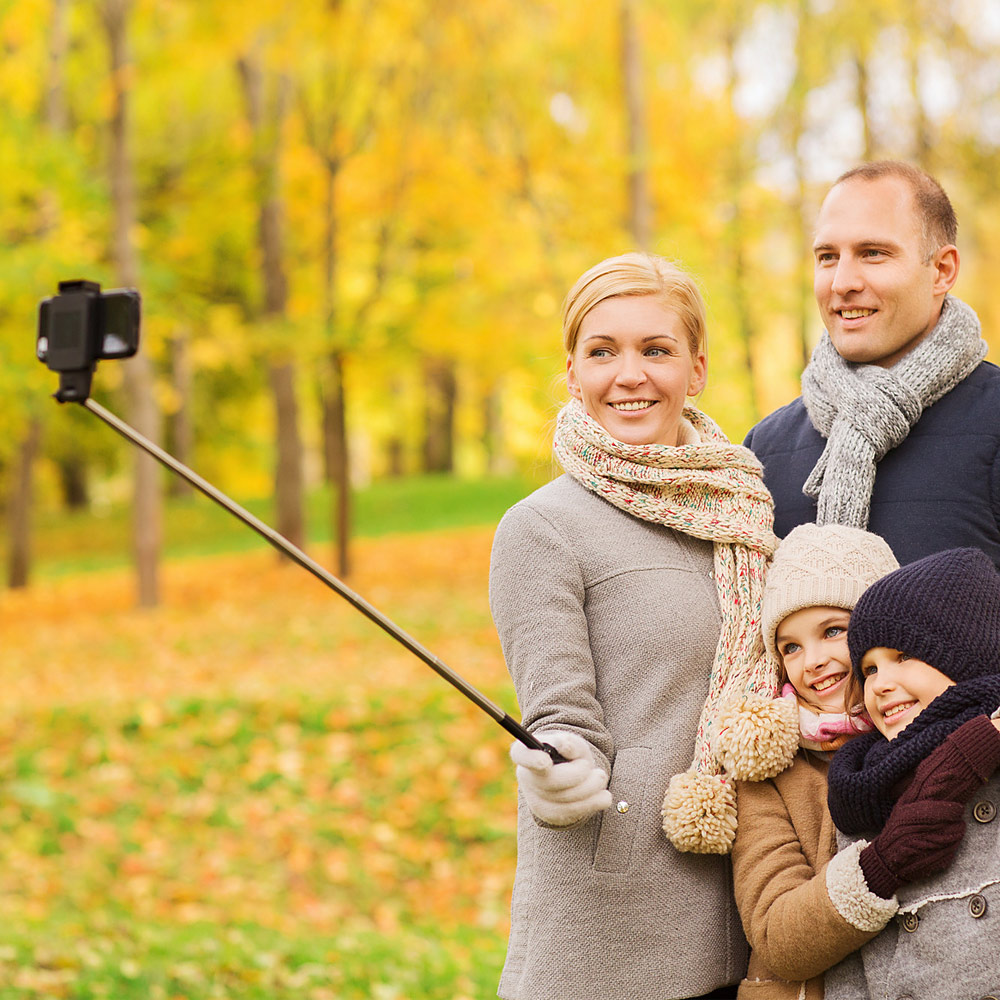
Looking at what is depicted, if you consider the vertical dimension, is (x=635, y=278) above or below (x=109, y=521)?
above

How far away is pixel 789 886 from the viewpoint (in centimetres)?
193

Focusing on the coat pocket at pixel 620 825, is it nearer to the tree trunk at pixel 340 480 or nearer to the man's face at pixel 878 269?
the man's face at pixel 878 269

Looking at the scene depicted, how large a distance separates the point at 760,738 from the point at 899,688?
240mm

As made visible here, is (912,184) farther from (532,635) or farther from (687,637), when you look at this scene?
(532,635)

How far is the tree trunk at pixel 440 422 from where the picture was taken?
24922mm

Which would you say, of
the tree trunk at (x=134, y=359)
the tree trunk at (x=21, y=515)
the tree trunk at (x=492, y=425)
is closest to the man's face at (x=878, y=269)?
the tree trunk at (x=134, y=359)

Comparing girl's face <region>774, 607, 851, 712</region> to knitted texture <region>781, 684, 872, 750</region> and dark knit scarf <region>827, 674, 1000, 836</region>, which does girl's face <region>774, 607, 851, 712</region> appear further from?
dark knit scarf <region>827, 674, 1000, 836</region>

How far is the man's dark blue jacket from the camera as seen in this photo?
88.1 inches

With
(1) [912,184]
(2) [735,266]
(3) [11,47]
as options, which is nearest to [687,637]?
(1) [912,184]

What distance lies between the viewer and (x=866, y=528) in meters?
2.29

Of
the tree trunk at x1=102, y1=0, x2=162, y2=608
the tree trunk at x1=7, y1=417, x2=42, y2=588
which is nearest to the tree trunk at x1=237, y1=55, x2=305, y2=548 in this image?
the tree trunk at x1=102, y1=0, x2=162, y2=608

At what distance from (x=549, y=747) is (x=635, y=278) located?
0.89 metres

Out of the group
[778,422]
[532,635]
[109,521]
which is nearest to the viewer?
[532,635]

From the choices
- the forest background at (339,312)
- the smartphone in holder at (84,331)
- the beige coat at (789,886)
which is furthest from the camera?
the forest background at (339,312)
